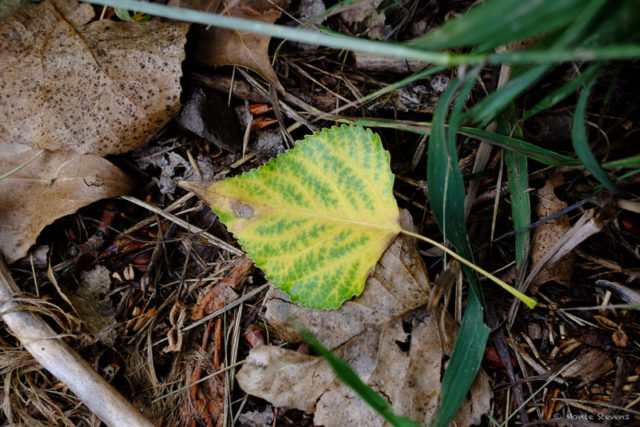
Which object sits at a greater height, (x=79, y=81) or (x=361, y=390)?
(x=79, y=81)

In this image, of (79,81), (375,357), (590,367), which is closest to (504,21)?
(375,357)

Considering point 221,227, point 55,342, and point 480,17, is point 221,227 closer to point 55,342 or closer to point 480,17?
point 55,342

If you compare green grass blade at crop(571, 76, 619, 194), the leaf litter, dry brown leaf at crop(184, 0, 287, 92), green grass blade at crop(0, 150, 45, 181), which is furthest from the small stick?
green grass blade at crop(571, 76, 619, 194)

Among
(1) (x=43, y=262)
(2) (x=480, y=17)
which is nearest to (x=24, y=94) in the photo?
(1) (x=43, y=262)

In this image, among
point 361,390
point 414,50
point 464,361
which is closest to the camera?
point 414,50

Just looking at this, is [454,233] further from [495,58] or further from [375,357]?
[495,58]

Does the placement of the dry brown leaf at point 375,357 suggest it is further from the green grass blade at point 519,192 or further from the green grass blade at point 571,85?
the green grass blade at point 571,85

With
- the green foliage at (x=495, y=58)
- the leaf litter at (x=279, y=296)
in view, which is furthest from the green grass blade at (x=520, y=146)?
the leaf litter at (x=279, y=296)
